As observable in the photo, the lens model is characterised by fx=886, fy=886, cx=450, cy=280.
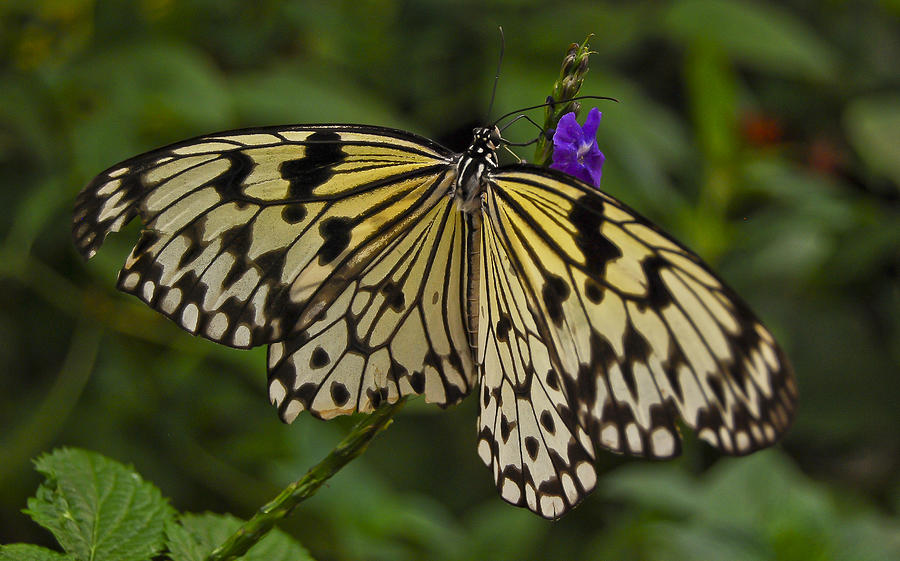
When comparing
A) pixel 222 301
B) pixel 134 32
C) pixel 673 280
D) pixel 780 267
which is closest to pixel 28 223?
pixel 134 32

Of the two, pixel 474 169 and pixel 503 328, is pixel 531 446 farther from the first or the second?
pixel 474 169

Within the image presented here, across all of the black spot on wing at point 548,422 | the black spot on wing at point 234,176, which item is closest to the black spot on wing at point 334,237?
the black spot on wing at point 234,176

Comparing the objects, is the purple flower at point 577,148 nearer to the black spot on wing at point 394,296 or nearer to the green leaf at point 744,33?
the black spot on wing at point 394,296

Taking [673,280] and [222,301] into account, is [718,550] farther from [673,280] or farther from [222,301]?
[222,301]

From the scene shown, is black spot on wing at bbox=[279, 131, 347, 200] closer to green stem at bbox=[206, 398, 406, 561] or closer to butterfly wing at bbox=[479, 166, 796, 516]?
butterfly wing at bbox=[479, 166, 796, 516]

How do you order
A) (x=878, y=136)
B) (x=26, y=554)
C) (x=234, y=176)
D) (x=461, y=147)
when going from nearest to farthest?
(x=26, y=554) → (x=234, y=176) → (x=461, y=147) → (x=878, y=136)

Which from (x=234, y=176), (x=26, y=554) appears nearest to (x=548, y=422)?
(x=234, y=176)
